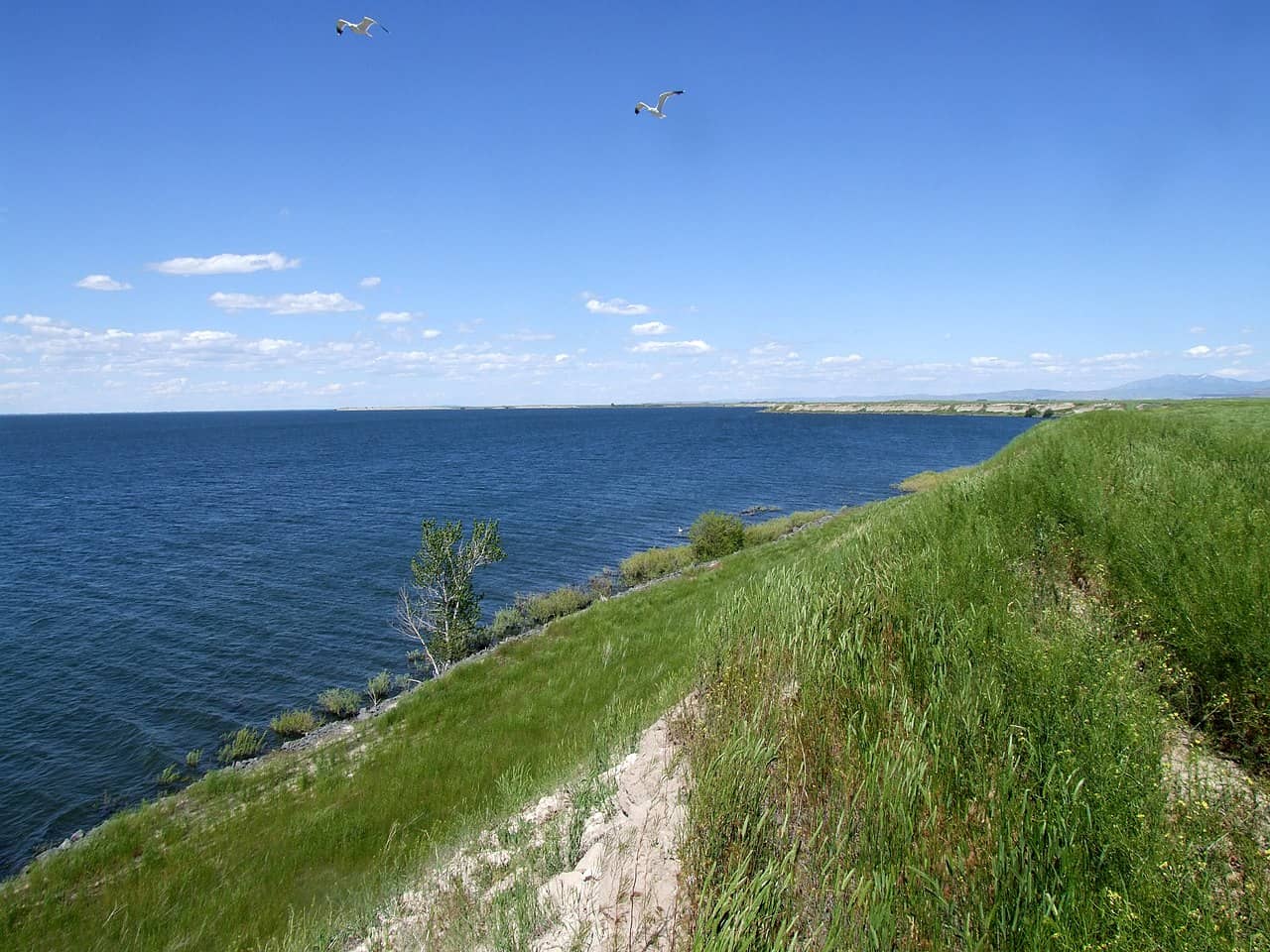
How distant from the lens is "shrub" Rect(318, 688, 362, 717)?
21656mm

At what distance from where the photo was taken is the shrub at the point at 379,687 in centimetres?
2294

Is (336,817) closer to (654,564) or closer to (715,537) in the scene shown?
(654,564)

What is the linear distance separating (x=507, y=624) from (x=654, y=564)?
10.7 m

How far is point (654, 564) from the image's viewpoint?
3656 cm

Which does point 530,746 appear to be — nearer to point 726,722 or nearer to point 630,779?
point 630,779

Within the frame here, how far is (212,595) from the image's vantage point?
33281 mm

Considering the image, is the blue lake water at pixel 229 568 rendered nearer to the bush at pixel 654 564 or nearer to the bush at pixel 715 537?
the bush at pixel 654 564

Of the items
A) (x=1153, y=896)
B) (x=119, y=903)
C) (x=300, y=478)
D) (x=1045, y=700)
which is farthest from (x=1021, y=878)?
(x=300, y=478)

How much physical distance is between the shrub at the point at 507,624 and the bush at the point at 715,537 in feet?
39.0

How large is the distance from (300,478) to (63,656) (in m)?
57.7

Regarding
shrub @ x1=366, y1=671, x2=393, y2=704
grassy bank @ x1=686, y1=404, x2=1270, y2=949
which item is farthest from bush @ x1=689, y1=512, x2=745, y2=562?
grassy bank @ x1=686, y1=404, x2=1270, y2=949

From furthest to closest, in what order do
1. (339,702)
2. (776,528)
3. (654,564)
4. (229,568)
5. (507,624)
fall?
(776,528), (229,568), (654,564), (507,624), (339,702)

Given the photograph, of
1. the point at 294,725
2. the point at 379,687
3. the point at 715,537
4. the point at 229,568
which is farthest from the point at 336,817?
the point at 229,568

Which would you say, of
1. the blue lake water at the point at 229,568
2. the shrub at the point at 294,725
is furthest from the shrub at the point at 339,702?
the blue lake water at the point at 229,568
